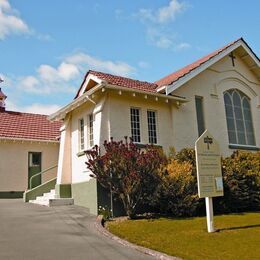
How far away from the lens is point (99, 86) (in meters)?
13.9

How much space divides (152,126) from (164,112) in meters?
0.95

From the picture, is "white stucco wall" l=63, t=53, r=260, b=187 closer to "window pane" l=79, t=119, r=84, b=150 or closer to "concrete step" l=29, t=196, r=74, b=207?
"window pane" l=79, t=119, r=84, b=150

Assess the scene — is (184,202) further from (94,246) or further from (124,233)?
(94,246)

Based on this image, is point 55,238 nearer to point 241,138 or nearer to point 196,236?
point 196,236

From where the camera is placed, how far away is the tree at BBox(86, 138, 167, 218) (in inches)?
480

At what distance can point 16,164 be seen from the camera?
21266 millimetres

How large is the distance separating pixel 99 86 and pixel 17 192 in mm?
10441

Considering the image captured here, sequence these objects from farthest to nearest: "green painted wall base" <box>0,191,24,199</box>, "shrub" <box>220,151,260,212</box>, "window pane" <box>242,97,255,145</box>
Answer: "green painted wall base" <box>0,191,24,199</box>, "window pane" <box>242,97,255,145</box>, "shrub" <box>220,151,260,212</box>

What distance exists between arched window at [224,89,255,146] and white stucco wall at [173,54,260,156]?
288mm

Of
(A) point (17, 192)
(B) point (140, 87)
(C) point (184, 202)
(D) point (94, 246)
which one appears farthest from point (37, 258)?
(A) point (17, 192)

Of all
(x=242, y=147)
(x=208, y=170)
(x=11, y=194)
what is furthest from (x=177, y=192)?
(x=11, y=194)

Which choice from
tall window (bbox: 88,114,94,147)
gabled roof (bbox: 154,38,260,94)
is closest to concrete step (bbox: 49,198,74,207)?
tall window (bbox: 88,114,94,147)

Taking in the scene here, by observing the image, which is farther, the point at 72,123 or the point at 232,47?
the point at 232,47

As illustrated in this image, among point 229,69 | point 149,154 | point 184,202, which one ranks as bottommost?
point 184,202
